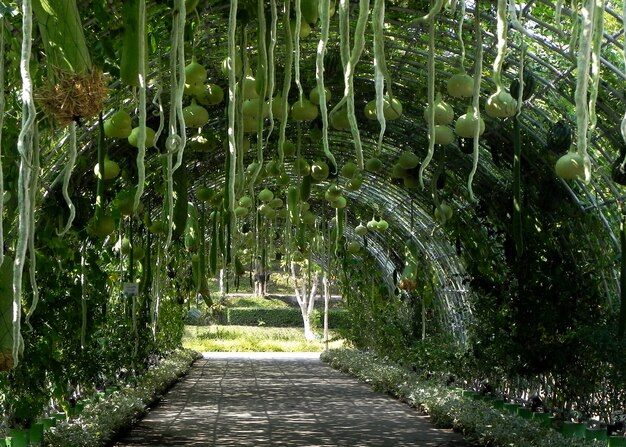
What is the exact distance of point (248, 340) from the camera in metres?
24.5

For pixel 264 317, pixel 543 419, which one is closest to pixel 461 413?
pixel 543 419

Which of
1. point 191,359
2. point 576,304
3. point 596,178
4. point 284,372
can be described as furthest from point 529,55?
point 191,359

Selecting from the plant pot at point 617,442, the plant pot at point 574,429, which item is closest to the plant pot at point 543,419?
the plant pot at point 574,429

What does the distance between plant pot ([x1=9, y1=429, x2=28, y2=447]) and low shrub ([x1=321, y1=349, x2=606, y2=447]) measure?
10.9 ft

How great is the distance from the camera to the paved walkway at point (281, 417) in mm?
7004

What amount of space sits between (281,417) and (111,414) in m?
2.01

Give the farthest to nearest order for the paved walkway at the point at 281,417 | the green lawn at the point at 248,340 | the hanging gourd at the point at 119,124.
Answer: the green lawn at the point at 248,340
the paved walkway at the point at 281,417
the hanging gourd at the point at 119,124

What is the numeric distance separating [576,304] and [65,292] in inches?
153

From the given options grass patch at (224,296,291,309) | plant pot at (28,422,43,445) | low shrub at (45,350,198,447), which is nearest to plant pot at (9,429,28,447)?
plant pot at (28,422,43,445)

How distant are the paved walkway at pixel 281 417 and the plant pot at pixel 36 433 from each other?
4.70 feet

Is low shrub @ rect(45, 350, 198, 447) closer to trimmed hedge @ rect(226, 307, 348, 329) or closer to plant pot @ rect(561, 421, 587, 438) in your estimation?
plant pot @ rect(561, 421, 587, 438)

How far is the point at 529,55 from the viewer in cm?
516

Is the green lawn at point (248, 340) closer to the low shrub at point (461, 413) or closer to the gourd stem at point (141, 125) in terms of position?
the low shrub at point (461, 413)

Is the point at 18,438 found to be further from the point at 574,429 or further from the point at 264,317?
the point at 264,317
